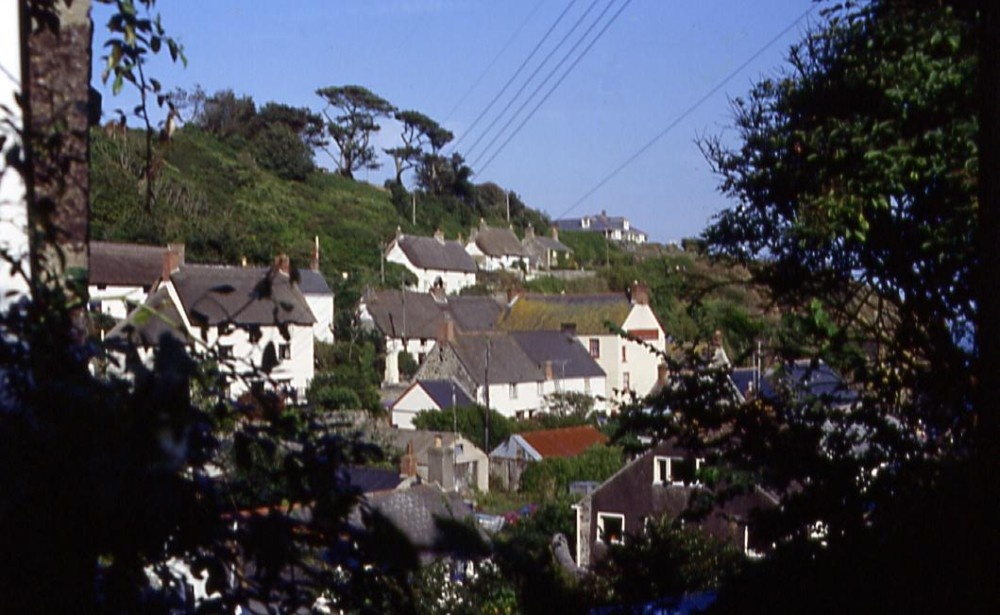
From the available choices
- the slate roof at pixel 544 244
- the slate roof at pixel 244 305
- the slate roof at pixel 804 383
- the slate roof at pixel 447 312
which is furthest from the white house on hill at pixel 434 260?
the slate roof at pixel 244 305

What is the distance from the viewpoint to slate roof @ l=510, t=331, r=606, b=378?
60.7 ft

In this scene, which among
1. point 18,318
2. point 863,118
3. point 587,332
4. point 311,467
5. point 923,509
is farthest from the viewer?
point 587,332

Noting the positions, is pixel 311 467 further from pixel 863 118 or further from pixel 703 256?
pixel 703 256

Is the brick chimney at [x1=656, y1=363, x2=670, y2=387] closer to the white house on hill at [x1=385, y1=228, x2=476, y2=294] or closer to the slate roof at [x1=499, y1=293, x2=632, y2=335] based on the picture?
the slate roof at [x1=499, y1=293, x2=632, y2=335]

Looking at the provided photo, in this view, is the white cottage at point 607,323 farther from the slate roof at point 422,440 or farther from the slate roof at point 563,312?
the slate roof at point 422,440

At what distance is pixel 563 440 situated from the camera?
1525cm

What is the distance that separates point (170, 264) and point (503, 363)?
1796 cm

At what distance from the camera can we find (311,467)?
1676mm

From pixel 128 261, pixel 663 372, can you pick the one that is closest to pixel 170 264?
pixel 128 261

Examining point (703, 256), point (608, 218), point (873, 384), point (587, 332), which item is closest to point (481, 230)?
point (608, 218)

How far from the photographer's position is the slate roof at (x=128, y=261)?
4249 mm

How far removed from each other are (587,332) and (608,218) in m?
19.1

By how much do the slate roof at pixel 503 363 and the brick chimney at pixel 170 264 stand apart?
16.3m

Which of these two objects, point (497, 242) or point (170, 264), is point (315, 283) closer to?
point (170, 264)
